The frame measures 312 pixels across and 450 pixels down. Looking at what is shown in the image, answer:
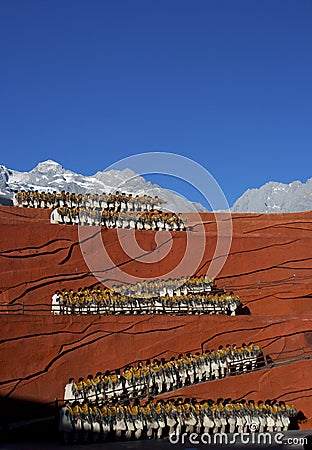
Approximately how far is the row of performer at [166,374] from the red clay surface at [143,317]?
1.13 ft

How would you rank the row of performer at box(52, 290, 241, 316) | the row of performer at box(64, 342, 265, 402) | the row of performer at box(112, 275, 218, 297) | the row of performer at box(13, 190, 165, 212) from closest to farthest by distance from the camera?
1. the row of performer at box(64, 342, 265, 402)
2. the row of performer at box(52, 290, 241, 316)
3. the row of performer at box(112, 275, 218, 297)
4. the row of performer at box(13, 190, 165, 212)

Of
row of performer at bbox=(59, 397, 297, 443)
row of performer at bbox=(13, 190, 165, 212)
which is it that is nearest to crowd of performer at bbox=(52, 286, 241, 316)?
row of performer at bbox=(59, 397, 297, 443)

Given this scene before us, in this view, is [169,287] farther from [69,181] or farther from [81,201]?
[69,181]

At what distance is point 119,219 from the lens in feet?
63.3

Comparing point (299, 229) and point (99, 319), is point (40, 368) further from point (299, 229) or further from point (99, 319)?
point (299, 229)

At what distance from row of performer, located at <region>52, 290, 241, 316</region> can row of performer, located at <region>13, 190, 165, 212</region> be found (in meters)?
4.14

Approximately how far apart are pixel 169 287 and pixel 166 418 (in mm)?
5356

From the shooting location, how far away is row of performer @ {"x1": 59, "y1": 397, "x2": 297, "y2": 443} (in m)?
12.4

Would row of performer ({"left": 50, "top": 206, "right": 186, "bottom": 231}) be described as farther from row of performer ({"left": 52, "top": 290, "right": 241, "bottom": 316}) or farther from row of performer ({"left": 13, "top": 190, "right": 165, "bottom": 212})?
row of performer ({"left": 52, "top": 290, "right": 241, "bottom": 316})

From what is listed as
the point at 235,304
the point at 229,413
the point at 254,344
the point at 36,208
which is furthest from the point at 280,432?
the point at 36,208

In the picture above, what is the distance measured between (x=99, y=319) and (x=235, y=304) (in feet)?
14.8


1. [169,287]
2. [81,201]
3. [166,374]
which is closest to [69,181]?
[81,201]

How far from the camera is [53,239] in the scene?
1748 cm

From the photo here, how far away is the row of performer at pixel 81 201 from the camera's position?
1978 centimetres
